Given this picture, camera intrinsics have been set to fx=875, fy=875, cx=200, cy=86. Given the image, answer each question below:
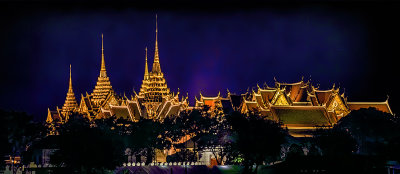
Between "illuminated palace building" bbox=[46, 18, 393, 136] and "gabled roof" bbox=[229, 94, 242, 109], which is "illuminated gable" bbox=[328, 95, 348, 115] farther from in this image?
"gabled roof" bbox=[229, 94, 242, 109]

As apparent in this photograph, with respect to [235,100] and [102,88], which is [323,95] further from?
[102,88]

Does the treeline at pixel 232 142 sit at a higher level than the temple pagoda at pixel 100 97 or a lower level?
lower

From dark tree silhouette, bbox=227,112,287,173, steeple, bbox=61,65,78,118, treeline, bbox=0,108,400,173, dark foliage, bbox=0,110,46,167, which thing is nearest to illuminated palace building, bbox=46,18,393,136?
steeple, bbox=61,65,78,118

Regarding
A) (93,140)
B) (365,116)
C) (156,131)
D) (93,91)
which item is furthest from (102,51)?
(93,140)

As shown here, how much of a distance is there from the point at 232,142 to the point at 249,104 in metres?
17.2

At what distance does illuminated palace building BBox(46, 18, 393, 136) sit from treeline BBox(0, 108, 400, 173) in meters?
5.47

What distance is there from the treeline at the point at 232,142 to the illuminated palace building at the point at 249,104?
5474 millimetres

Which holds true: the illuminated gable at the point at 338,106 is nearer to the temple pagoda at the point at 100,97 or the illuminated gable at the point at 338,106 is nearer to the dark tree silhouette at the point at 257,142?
the temple pagoda at the point at 100,97

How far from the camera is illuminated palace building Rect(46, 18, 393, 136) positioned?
66.4 meters

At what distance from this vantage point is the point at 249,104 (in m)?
67.2

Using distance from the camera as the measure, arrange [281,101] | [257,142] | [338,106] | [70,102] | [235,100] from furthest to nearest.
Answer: [70,102]
[235,100]
[338,106]
[281,101]
[257,142]

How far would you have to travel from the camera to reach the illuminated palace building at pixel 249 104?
66.4 metres

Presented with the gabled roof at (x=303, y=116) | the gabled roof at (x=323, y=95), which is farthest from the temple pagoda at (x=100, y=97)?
the gabled roof at (x=323, y=95)

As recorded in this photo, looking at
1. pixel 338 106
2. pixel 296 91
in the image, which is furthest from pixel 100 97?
pixel 338 106
